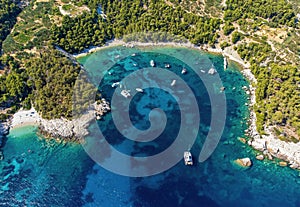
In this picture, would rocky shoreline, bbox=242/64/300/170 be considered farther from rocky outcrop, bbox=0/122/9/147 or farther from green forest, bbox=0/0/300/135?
rocky outcrop, bbox=0/122/9/147

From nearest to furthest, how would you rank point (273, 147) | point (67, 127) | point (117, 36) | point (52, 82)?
point (273, 147) → point (67, 127) → point (52, 82) → point (117, 36)

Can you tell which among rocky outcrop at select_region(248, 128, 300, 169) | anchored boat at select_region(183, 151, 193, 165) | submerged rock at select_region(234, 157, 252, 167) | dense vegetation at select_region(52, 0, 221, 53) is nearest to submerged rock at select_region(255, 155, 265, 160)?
rocky outcrop at select_region(248, 128, 300, 169)

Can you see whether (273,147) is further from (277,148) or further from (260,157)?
(260,157)

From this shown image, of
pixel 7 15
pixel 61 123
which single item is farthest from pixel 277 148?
pixel 7 15

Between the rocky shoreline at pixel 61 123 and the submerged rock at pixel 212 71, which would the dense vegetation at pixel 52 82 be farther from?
the submerged rock at pixel 212 71

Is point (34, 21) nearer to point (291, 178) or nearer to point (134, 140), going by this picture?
point (134, 140)

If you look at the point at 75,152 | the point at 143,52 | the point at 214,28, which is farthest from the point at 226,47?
the point at 75,152

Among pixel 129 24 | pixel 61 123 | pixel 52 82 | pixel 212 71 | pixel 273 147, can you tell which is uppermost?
→ pixel 129 24
